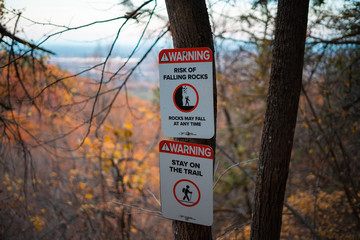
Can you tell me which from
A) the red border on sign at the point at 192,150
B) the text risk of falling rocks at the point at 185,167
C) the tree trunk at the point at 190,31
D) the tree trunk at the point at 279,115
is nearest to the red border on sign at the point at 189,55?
the tree trunk at the point at 190,31

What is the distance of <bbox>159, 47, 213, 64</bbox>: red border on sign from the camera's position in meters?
1.88

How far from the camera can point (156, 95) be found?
13.9 m

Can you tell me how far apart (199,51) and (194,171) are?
84cm

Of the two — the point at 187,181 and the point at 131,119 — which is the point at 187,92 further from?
the point at 131,119

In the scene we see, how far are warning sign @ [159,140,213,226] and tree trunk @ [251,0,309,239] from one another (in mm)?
823

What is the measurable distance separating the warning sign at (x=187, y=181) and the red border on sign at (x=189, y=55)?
0.59 m

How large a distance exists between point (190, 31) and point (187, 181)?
3.70 feet

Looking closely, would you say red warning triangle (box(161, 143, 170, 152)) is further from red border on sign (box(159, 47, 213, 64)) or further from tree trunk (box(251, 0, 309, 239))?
tree trunk (box(251, 0, 309, 239))

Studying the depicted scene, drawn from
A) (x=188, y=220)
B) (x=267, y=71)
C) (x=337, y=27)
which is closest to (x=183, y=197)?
(x=188, y=220)

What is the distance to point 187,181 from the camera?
6.64 feet

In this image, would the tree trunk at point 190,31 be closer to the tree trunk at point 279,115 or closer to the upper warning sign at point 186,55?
the upper warning sign at point 186,55

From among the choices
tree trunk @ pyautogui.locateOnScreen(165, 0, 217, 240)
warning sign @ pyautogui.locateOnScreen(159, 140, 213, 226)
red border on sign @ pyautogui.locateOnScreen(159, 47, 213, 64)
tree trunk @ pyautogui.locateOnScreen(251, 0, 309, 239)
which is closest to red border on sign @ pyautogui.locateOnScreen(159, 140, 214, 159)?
warning sign @ pyautogui.locateOnScreen(159, 140, 213, 226)

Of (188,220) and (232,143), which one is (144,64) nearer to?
(188,220)

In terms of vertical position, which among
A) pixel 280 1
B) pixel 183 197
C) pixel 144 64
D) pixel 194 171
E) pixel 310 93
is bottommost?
pixel 183 197
